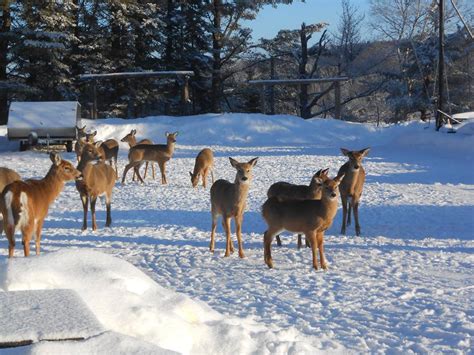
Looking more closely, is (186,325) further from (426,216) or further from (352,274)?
(426,216)

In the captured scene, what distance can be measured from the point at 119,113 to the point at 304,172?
79.9 ft

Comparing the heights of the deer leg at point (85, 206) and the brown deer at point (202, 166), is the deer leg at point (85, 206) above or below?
below

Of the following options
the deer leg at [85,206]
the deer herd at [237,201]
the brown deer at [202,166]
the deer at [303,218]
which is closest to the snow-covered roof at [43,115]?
the brown deer at [202,166]

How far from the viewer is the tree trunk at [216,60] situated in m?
42.6

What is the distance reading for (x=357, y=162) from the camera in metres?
11.4

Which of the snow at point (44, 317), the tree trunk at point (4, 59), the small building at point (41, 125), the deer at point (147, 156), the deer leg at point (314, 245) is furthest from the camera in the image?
the tree trunk at point (4, 59)

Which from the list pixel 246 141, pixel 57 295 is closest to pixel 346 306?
pixel 57 295

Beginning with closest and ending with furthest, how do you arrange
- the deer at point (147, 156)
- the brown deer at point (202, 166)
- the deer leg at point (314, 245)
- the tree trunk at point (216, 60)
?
the deer leg at point (314, 245) → the brown deer at point (202, 166) → the deer at point (147, 156) → the tree trunk at point (216, 60)

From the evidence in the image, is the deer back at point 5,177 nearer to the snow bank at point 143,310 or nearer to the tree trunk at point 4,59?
the snow bank at point 143,310

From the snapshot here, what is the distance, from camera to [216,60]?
43281mm

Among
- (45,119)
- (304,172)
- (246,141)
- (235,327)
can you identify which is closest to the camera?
(235,327)

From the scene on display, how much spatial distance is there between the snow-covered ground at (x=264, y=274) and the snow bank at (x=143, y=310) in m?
0.01

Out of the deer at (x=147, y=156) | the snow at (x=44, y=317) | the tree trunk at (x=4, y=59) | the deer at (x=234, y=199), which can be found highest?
the tree trunk at (x=4, y=59)

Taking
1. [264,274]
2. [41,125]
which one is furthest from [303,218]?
[41,125]
